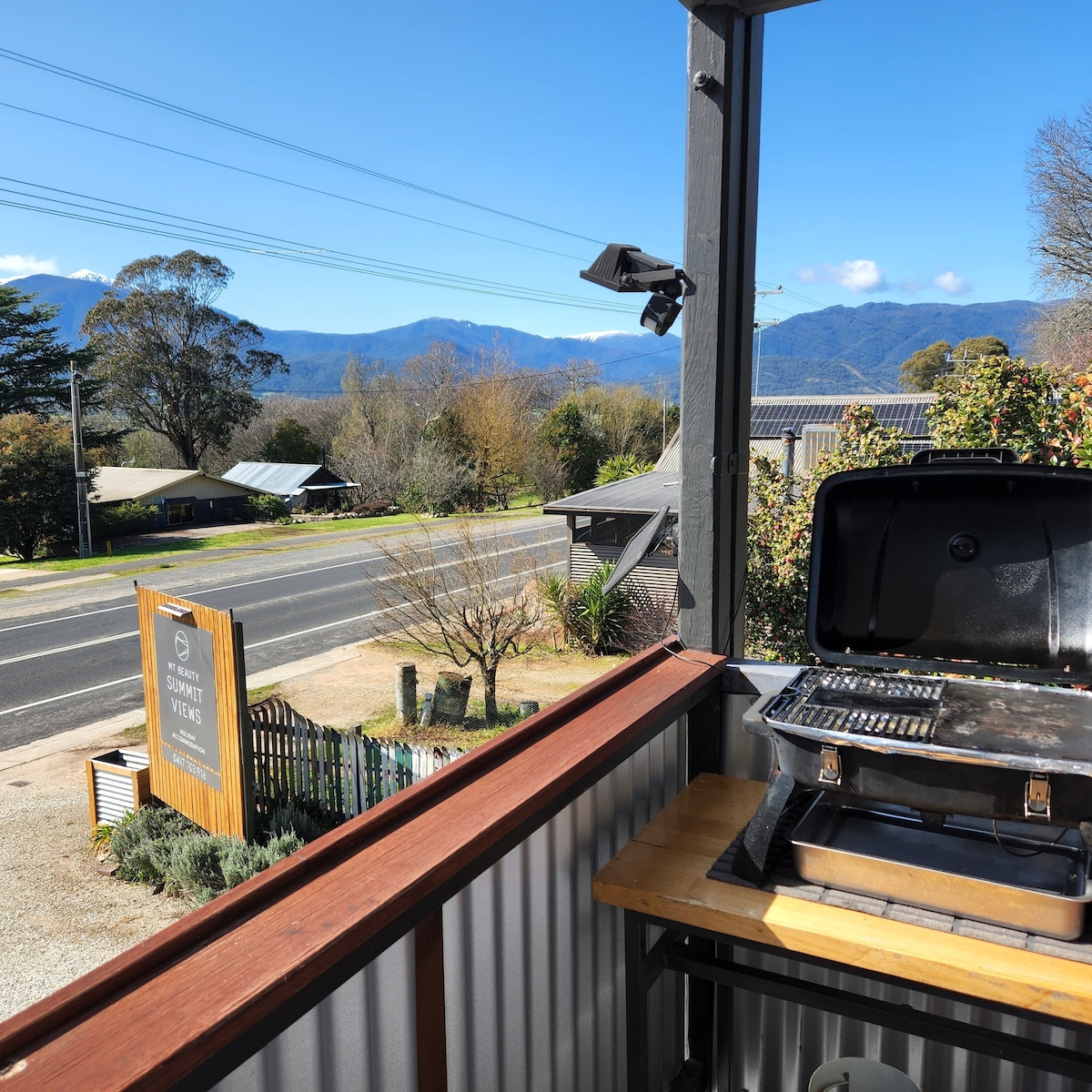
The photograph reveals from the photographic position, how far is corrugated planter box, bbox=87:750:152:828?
21.7ft

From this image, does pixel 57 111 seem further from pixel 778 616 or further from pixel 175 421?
pixel 778 616

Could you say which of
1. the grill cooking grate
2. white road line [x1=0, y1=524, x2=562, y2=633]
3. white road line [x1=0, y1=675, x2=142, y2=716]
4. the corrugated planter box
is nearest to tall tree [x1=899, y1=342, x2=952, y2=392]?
the grill cooking grate

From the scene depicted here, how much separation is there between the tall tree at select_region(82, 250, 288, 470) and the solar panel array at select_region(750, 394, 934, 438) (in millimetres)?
38214

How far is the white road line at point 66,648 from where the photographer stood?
13539 mm

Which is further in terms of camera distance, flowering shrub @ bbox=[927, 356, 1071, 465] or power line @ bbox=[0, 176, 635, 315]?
power line @ bbox=[0, 176, 635, 315]

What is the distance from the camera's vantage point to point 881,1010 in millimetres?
1144

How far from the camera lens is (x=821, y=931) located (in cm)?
102

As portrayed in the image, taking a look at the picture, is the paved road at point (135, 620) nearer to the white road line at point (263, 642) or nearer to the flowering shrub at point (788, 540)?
the white road line at point (263, 642)

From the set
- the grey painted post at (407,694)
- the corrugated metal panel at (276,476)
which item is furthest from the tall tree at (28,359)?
the grey painted post at (407,694)

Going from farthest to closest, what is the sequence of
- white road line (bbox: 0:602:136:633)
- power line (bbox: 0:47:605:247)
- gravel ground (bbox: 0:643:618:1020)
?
1. power line (bbox: 0:47:605:247)
2. white road line (bbox: 0:602:136:633)
3. gravel ground (bbox: 0:643:618:1020)

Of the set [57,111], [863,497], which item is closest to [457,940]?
[863,497]

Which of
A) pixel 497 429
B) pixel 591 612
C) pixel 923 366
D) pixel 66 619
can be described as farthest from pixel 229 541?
pixel 923 366

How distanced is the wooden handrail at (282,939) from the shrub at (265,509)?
106 feet

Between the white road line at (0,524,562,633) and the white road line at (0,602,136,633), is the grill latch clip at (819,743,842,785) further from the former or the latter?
the white road line at (0,602,136,633)
